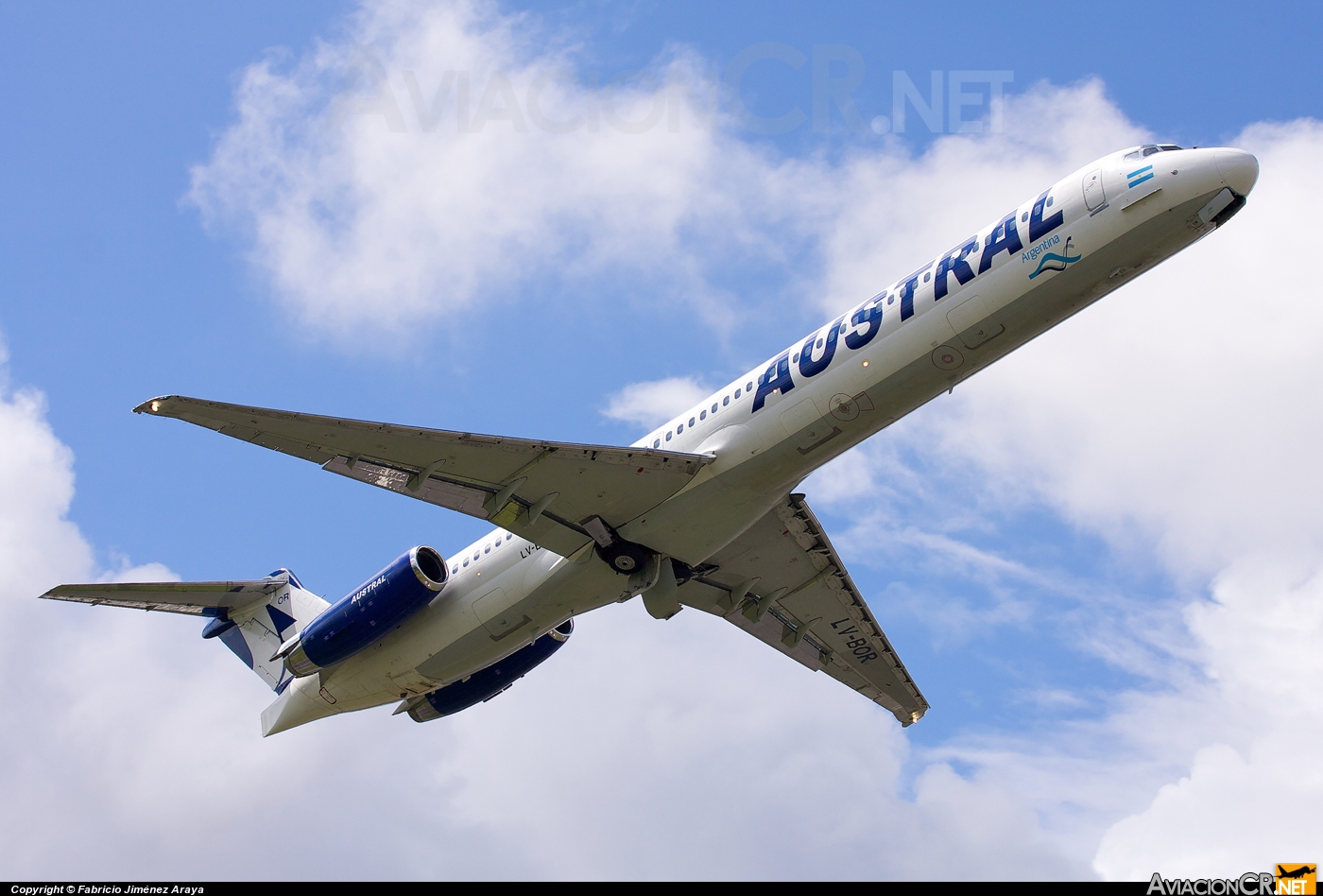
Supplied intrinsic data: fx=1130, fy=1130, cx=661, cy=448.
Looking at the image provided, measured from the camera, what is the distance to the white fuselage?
856 inches

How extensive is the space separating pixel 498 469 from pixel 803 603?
1079 centimetres

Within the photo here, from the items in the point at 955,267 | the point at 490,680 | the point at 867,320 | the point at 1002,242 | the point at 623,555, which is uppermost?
the point at 1002,242

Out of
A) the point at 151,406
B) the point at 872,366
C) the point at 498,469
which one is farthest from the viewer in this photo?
the point at 498,469

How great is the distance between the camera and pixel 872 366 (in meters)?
23.3

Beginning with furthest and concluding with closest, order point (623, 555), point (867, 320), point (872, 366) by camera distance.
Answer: point (623, 555) < point (867, 320) < point (872, 366)

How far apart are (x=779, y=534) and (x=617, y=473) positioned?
18.8ft

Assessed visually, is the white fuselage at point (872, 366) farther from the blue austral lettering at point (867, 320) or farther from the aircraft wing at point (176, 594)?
the aircraft wing at point (176, 594)

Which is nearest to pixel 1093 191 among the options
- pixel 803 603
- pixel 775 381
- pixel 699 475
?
pixel 775 381

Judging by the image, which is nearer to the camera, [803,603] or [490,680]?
[803,603]

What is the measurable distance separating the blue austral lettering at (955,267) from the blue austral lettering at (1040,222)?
115cm

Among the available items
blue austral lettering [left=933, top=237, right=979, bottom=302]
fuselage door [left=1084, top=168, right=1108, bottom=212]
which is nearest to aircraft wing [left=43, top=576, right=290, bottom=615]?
blue austral lettering [left=933, top=237, right=979, bottom=302]

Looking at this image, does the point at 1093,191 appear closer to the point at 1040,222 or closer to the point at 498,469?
the point at 1040,222

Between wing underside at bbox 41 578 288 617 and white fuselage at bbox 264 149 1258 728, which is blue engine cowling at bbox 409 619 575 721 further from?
wing underside at bbox 41 578 288 617

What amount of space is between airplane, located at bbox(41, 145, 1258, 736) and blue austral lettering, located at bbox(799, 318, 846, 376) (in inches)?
1.8
